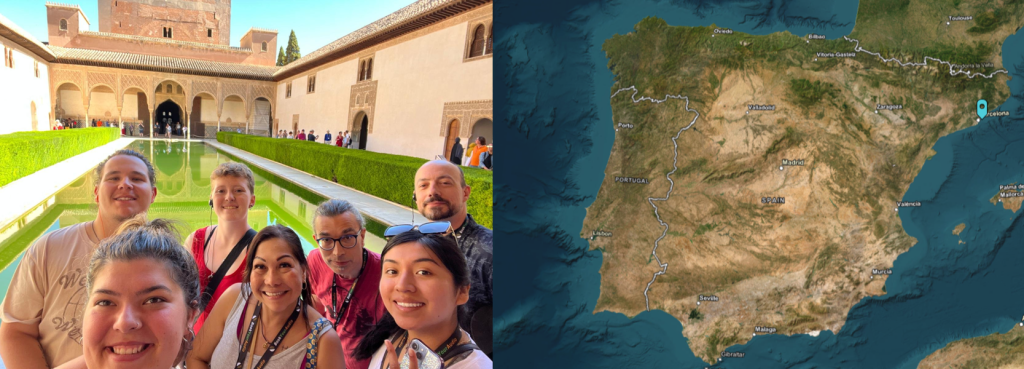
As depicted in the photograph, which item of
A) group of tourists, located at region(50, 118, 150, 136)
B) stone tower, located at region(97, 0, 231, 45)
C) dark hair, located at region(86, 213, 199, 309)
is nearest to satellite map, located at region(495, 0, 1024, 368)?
dark hair, located at region(86, 213, 199, 309)

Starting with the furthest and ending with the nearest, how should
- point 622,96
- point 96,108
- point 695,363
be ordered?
point 96,108, point 695,363, point 622,96

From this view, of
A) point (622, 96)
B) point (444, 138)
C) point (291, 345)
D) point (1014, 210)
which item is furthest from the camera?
point (444, 138)

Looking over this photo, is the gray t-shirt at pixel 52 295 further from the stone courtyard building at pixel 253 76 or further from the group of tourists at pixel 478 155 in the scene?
the stone courtyard building at pixel 253 76

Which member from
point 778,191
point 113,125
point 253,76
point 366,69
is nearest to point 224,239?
point 778,191

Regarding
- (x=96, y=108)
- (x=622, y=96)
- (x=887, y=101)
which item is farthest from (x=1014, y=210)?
(x=96, y=108)

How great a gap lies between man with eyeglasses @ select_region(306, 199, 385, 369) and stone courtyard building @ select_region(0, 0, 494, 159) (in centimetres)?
1016

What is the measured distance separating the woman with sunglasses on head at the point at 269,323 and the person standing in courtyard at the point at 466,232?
16.0 inches

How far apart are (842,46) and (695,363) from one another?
1.21 meters

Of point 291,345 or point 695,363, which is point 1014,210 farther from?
point 291,345

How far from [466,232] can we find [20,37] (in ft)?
77.1

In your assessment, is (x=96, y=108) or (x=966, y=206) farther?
(x=96, y=108)

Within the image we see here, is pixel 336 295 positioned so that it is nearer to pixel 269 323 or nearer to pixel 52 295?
pixel 269 323

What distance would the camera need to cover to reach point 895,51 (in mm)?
2061

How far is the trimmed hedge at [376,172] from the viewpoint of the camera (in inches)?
242
